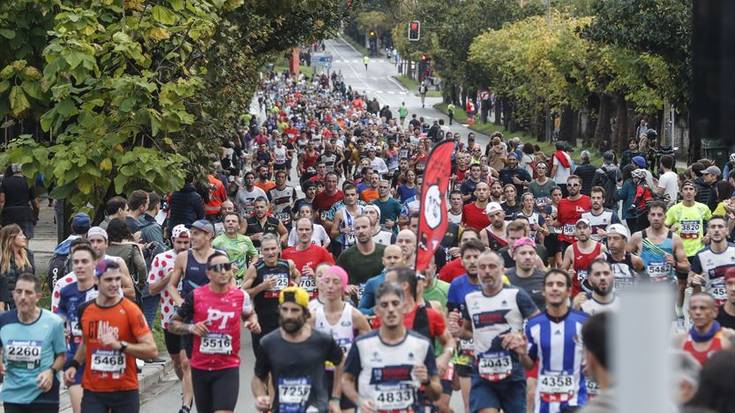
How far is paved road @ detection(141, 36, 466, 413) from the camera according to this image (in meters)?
13.7

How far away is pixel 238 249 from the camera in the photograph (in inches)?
576

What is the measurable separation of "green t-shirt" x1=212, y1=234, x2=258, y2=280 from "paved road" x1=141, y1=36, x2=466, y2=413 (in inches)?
42.5

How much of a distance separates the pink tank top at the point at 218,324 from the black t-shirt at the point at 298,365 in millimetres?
1480

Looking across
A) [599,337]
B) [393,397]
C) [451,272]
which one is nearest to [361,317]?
[393,397]

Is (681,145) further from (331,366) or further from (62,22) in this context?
(331,366)

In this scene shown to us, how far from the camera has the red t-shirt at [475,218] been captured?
17.9 meters

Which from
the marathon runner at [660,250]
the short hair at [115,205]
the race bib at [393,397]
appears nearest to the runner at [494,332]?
the race bib at [393,397]

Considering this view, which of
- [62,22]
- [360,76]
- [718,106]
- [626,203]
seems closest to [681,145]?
[626,203]

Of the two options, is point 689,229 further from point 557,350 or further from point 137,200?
point 557,350

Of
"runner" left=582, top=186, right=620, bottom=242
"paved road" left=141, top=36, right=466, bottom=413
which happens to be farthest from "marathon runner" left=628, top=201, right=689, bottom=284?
"paved road" left=141, top=36, right=466, bottom=413

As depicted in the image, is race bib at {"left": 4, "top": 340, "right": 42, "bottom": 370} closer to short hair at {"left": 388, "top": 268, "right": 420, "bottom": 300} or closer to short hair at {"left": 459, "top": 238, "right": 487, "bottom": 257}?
short hair at {"left": 388, "top": 268, "right": 420, "bottom": 300}

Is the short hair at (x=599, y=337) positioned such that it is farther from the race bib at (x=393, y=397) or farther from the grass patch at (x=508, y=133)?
the grass patch at (x=508, y=133)

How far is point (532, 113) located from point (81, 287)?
5779 centimetres

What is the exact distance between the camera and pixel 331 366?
10.2m
